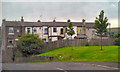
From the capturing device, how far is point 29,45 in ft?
123

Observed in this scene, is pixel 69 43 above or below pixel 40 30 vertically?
below

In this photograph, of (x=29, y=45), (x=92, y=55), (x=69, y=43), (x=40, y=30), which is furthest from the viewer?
(x=40, y=30)

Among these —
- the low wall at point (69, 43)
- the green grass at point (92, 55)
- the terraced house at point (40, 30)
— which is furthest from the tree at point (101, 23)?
the terraced house at point (40, 30)

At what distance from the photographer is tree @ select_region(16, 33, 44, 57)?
36.8 meters

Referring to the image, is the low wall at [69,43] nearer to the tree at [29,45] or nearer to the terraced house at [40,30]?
the tree at [29,45]

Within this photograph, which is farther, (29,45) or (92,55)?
(29,45)

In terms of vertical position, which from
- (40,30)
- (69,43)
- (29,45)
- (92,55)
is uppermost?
(40,30)

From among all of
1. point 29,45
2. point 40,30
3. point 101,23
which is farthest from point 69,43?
point 40,30

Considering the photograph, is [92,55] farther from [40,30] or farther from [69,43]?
[40,30]

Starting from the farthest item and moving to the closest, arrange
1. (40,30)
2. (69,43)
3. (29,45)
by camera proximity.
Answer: (40,30)
(69,43)
(29,45)

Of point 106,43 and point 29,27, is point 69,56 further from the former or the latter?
point 29,27

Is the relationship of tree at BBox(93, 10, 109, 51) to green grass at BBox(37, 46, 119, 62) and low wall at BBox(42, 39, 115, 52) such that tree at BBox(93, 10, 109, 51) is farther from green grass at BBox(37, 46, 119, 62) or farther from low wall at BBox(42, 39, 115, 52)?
low wall at BBox(42, 39, 115, 52)

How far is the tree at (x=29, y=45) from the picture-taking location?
3684 cm

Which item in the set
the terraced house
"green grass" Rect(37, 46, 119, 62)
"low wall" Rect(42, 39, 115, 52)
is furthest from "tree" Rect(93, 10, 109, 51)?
the terraced house
